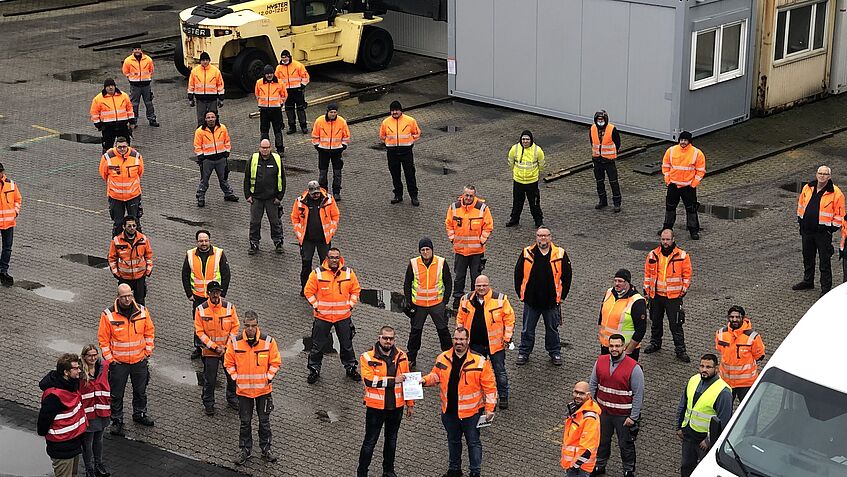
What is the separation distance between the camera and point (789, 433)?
8836mm

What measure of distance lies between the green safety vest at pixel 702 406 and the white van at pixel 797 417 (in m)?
1.27

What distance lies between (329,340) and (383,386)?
9.06 ft

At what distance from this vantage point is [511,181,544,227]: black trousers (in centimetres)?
1850

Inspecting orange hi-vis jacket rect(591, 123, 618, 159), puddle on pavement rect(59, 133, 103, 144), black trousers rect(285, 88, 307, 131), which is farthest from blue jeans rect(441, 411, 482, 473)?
puddle on pavement rect(59, 133, 103, 144)

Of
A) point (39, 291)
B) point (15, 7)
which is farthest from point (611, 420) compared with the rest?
point (15, 7)

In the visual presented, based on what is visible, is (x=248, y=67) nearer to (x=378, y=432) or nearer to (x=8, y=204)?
(x=8, y=204)

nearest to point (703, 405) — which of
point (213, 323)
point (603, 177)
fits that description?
point (213, 323)

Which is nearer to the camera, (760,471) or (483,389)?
(760,471)

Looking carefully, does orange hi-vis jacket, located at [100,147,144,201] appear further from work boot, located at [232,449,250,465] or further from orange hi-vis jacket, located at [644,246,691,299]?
orange hi-vis jacket, located at [644,246,691,299]

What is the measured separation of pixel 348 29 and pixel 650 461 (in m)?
17.7

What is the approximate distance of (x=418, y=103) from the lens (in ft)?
85.8

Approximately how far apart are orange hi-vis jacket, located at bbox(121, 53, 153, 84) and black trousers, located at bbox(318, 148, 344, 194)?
5.65m

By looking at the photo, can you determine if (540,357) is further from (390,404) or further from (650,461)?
(390,404)

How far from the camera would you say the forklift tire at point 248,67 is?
26281 millimetres
